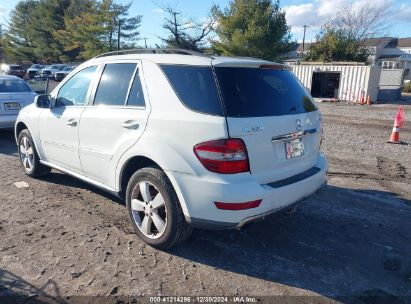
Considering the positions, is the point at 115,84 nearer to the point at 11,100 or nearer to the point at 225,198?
the point at 225,198

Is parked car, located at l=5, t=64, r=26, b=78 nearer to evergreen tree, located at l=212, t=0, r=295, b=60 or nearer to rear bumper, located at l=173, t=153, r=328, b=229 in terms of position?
evergreen tree, located at l=212, t=0, r=295, b=60

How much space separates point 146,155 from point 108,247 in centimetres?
105

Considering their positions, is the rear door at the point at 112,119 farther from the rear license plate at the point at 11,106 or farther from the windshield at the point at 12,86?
the windshield at the point at 12,86

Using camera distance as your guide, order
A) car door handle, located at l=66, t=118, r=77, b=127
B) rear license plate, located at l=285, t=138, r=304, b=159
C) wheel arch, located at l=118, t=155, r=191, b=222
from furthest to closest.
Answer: car door handle, located at l=66, t=118, r=77, b=127 < rear license plate, located at l=285, t=138, r=304, b=159 < wheel arch, located at l=118, t=155, r=191, b=222

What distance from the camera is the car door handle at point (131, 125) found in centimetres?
353

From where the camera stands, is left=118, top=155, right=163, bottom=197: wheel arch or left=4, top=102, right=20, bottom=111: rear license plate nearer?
left=118, top=155, right=163, bottom=197: wheel arch

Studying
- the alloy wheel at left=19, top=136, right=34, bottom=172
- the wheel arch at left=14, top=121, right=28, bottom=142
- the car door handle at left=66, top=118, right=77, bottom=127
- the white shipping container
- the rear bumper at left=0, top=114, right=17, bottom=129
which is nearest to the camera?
the car door handle at left=66, top=118, right=77, bottom=127

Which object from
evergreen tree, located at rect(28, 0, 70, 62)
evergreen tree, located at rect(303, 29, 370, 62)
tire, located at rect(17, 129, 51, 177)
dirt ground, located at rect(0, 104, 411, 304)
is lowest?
dirt ground, located at rect(0, 104, 411, 304)

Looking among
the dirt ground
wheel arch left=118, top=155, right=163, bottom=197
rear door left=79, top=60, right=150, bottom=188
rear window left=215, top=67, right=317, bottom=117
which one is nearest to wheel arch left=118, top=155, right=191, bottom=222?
wheel arch left=118, top=155, right=163, bottom=197

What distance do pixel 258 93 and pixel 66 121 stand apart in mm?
2588

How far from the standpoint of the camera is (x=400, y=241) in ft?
12.4

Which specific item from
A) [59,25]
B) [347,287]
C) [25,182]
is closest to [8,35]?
[59,25]

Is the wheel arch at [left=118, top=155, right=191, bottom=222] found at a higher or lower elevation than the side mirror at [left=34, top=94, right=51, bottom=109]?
lower

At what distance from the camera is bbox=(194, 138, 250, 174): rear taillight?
9.62 feet
